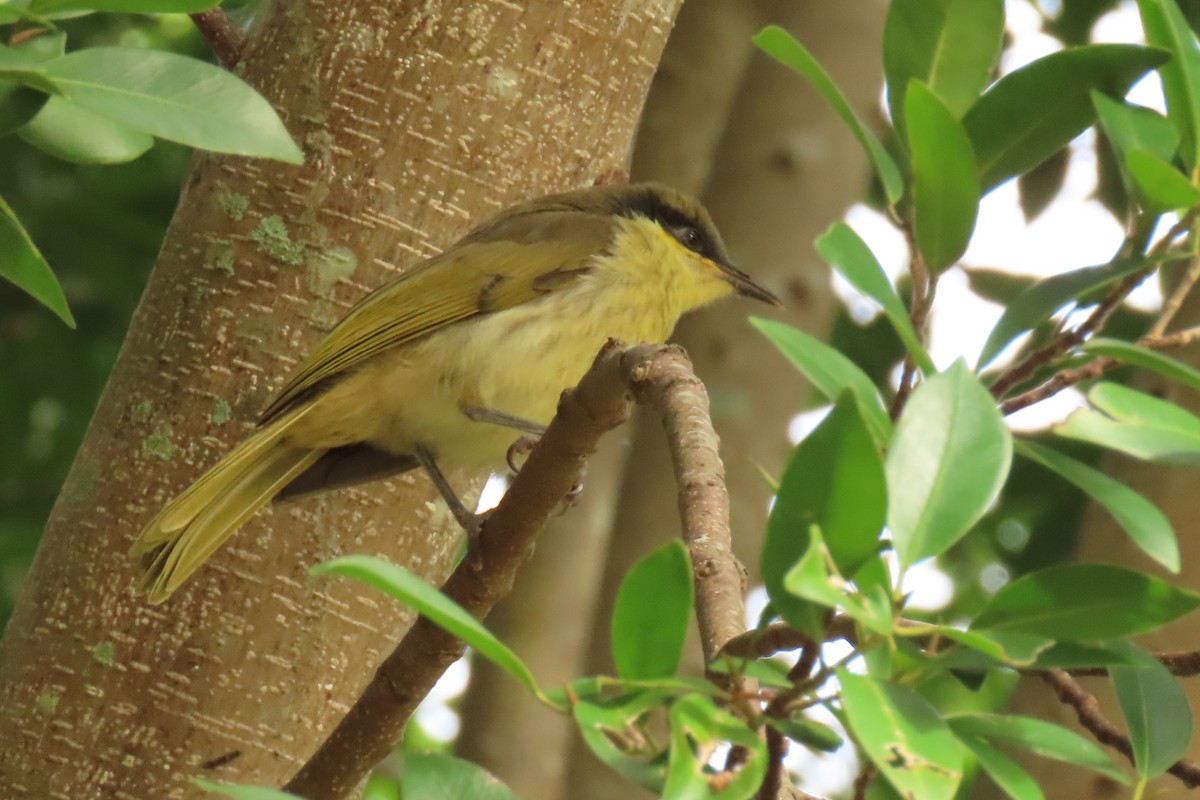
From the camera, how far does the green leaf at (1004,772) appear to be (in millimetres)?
1156

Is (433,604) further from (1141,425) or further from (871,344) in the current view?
(871,344)

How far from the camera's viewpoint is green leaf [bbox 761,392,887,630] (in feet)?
3.67

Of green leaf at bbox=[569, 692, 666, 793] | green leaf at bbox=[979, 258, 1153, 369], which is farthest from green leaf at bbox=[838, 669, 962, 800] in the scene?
green leaf at bbox=[979, 258, 1153, 369]

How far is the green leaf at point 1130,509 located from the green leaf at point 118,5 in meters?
1.05

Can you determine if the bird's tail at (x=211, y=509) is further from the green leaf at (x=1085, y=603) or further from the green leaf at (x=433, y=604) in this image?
the green leaf at (x=1085, y=603)

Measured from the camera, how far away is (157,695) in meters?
2.26

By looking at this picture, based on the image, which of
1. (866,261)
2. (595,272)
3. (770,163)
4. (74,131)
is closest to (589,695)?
(866,261)

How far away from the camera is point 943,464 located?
1.17 meters

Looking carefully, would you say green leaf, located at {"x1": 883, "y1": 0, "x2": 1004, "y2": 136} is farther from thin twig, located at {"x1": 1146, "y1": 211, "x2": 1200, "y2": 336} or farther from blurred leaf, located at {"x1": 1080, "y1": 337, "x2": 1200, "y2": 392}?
blurred leaf, located at {"x1": 1080, "y1": 337, "x2": 1200, "y2": 392}

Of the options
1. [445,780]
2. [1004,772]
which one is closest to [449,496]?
[445,780]

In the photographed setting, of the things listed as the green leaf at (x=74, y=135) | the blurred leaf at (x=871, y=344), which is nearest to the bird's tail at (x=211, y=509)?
the green leaf at (x=74, y=135)

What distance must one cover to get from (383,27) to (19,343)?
2350mm

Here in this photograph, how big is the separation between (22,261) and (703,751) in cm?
111

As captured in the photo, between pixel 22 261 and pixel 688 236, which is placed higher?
pixel 22 261
